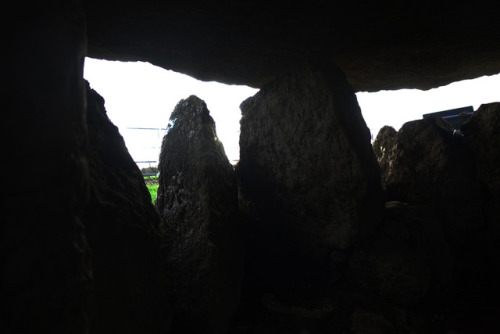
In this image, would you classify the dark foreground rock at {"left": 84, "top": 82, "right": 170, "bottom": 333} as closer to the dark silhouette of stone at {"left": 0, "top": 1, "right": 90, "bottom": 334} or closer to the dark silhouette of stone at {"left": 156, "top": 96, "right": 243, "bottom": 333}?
the dark silhouette of stone at {"left": 156, "top": 96, "right": 243, "bottom": 333}

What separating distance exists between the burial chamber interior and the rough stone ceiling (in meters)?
0.01

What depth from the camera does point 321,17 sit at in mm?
1921

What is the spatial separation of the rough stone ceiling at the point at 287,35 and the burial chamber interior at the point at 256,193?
13mm

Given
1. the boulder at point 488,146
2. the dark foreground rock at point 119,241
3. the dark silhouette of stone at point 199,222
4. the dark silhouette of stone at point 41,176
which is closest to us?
the dark silhouette of stone at point 41,176

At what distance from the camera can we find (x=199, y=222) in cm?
205

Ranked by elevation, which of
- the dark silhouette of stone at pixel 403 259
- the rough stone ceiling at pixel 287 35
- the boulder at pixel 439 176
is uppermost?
the rough stone ceiling at pixel 287 35

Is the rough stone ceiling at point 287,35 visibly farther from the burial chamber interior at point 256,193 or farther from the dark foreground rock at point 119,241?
the dark foreground rock at point 119,241

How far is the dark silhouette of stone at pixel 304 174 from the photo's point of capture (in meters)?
2.33

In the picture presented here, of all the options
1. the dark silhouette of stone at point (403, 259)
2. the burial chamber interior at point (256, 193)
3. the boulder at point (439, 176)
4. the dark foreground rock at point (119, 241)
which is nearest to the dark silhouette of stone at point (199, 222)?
the burial chamber interior at point (256, 193)

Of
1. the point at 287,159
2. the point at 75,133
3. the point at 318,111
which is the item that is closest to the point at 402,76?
the point at 318,111

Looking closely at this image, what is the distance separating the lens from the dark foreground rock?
1.39 m

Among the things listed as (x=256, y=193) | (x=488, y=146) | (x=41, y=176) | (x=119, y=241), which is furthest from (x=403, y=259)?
(x=41, y=176)

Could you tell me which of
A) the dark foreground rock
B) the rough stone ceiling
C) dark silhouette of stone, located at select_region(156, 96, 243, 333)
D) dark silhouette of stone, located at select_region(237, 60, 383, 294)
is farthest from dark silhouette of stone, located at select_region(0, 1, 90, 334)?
dark silhouette of stone, located at select_region(237, 60, 383, 294)

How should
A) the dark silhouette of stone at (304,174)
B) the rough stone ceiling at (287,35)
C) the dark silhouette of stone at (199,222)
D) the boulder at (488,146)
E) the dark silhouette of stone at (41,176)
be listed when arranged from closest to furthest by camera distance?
the dark silhouette of stone at (41,176) < the rough stone ceiling at (287,35) < the dark silhouette of stone at (199,222) < the dark silhouette of stone at (304,174) < the boulder at (488,146)
